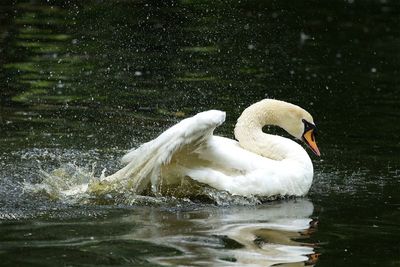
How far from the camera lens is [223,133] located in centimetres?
1202

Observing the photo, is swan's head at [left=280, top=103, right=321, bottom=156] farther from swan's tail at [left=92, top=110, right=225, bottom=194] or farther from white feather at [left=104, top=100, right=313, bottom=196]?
swan's tail at [left=92, top=110, right=225, bottom=194]

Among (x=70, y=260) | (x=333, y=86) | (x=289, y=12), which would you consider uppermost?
(x=289, y=12)

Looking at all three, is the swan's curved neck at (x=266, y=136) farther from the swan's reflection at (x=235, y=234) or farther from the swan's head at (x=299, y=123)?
the swan's reflection at (x=235, y=234)

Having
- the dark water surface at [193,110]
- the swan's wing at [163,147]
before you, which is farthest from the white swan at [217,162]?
the dark water surface at [193,110]

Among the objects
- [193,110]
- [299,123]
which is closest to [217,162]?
[299,123]

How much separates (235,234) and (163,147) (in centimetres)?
114

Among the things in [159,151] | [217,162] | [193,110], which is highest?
[193,110]

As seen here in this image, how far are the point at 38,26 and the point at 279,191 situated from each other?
10.3m

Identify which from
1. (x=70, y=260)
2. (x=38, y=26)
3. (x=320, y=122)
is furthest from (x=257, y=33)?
(x=70, y=260)

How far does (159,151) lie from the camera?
29.0 feet

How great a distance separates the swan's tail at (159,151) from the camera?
8625 millimetres

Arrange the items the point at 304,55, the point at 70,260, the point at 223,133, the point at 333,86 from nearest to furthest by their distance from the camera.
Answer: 1. the point at 70,260
2. the point at 223,133
3. the point at 333,86
4. the point at 304,55

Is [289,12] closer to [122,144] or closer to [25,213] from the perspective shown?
[122,144]

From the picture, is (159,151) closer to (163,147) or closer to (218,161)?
(163,147)
